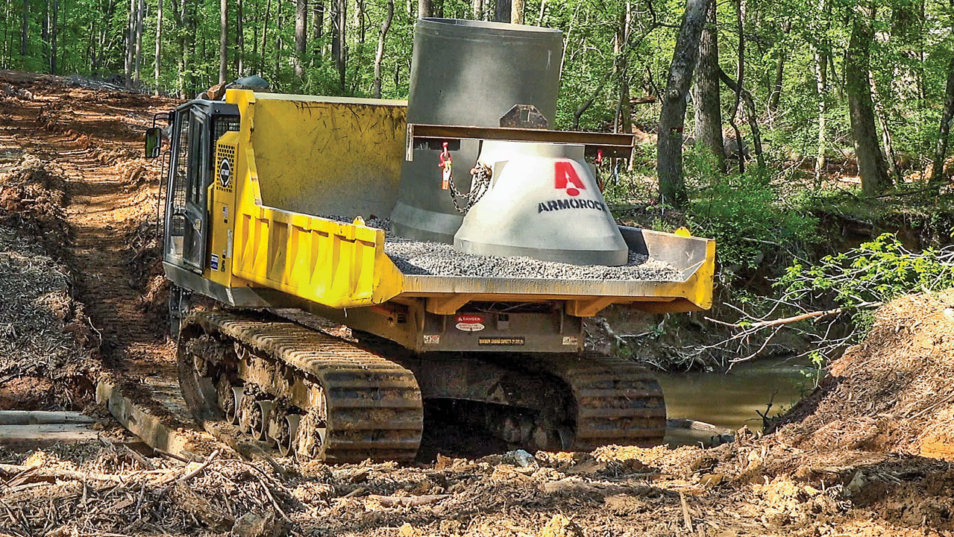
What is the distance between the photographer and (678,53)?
57.9 feet

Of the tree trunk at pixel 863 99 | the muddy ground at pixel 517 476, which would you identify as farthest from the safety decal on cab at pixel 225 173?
the tree trunk at pixel 863 99

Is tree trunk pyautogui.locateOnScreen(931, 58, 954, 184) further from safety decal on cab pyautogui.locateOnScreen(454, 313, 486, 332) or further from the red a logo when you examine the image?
safety decal on cab pyautogui.locateOnScreen(454, 313, 486, 332)

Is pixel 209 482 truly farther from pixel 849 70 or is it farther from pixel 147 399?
Result: pixel 849 70

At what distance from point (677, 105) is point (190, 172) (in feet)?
30.4

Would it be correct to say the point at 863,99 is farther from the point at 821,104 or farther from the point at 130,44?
the point at 130,44

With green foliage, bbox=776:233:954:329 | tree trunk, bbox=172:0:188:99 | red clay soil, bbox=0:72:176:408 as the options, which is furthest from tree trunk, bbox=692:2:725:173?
tree trunk, bbox=172:0:188:99

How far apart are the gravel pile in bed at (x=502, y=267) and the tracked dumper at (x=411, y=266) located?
0.02 meters

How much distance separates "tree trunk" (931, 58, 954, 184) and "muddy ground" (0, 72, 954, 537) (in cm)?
1145

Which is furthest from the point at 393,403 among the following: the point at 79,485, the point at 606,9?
the point at 606,9

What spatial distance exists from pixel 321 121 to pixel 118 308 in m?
5.63

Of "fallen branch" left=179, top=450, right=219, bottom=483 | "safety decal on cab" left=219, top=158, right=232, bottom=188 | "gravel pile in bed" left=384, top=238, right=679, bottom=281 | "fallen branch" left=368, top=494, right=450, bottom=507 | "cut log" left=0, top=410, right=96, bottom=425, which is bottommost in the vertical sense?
"cut log" left=0, top=410, right=96, bottom=425

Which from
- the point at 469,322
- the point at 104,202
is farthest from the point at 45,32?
the point at 469,322

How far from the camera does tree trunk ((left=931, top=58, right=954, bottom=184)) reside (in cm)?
2094

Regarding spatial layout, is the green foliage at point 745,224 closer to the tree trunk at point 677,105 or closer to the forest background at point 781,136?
the forest background at point 781,136
